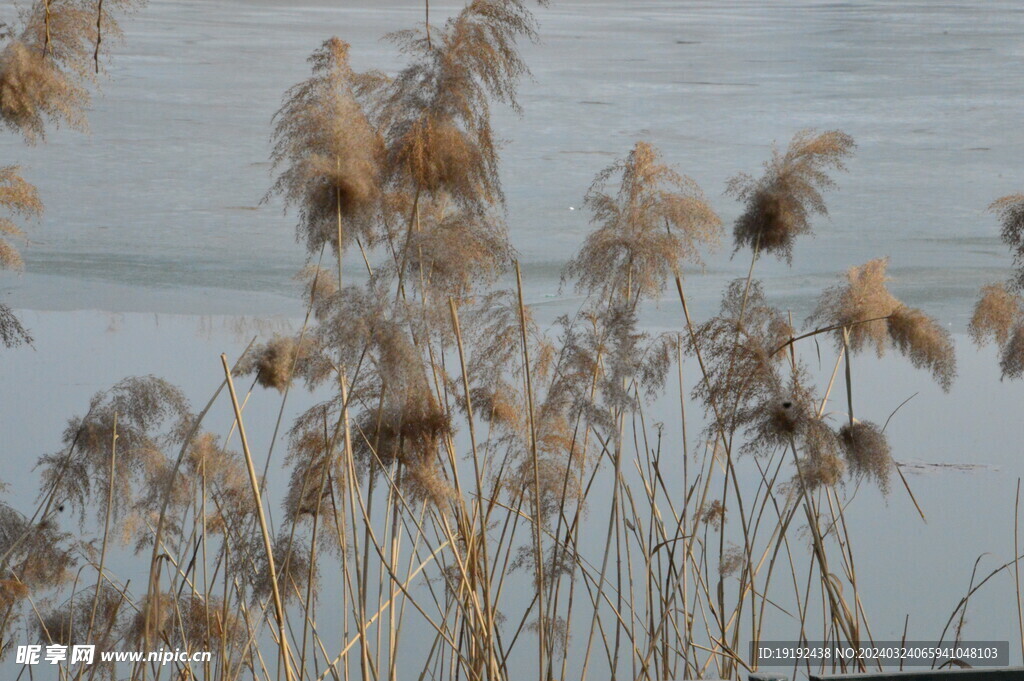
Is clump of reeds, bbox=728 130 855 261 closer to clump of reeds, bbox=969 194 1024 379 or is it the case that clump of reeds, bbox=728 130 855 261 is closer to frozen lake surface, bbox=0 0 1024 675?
clump of reeds, bbox=969 194 1024 379

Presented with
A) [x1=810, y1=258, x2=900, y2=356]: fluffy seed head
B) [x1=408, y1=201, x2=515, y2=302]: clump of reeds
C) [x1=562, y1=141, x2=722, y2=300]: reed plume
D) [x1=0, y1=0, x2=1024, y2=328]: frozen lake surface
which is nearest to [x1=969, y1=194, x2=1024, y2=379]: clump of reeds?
[x1=810, y1=258, x2=900, y2=356]: fluffy seed head

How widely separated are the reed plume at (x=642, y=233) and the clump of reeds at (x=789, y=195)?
6 centimetres

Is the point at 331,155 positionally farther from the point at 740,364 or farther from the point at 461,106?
the point at 740,364

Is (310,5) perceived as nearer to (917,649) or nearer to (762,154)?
(762,154)

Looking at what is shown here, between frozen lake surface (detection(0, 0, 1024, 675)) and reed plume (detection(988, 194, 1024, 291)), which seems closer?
reed plume (detection(988, 194, 1024, 291))

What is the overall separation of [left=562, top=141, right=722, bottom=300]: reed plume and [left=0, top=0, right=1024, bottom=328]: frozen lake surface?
235cm

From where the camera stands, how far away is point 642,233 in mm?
1685

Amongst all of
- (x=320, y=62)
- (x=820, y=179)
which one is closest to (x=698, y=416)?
(x=820, y=179)

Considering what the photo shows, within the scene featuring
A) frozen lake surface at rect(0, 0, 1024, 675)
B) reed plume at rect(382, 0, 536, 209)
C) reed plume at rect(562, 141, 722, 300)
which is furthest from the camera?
frozen lake surface at rect(0, 0, 1024, 675)

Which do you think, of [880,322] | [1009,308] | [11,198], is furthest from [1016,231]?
[11,198]

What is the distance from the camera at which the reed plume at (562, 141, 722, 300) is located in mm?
1680

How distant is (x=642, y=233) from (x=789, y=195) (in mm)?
225

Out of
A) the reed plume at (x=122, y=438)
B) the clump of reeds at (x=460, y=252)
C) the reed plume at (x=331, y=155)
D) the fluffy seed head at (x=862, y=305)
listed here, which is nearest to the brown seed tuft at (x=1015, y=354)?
the fluffy seed head at (x=862, y=305)

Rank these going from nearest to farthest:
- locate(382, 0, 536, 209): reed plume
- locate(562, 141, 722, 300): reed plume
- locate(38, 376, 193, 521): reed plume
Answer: locate(382, 0, 536, 209): reed plume → locate(38, 376, 193, 521): reed plume → locate(562, 141, 722, 300): reed plume
